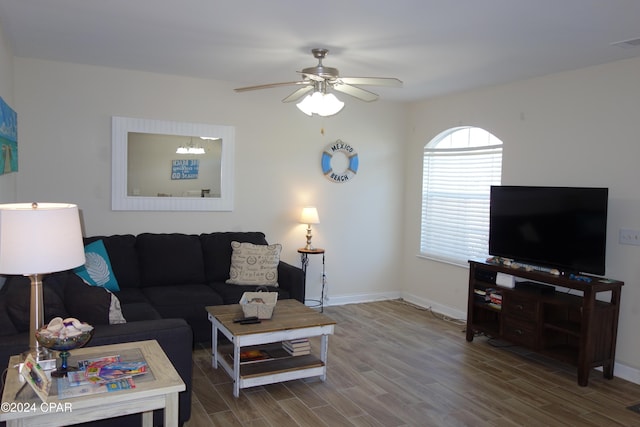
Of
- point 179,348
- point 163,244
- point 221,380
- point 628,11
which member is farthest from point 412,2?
point 163,244

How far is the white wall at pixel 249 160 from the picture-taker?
466cm

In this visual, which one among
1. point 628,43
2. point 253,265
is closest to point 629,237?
point 628,43

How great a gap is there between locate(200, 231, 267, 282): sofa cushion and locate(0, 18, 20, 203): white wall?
5.71ft

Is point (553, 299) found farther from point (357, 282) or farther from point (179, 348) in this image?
point (179, 348)

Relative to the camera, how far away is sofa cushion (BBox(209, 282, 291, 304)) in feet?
14.8

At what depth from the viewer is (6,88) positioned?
12.8 ft

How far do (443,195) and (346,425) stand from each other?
3469 millimetres

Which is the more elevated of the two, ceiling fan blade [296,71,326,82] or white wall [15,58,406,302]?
ceiling fan blade [296,71,326,82]

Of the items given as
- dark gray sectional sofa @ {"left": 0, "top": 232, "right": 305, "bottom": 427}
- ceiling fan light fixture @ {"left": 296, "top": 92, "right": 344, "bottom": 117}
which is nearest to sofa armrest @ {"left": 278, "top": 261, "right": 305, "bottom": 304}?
dark gray sectional sofa @ {"left": 0, "top": 232, "right": 305, "bottom": 427}

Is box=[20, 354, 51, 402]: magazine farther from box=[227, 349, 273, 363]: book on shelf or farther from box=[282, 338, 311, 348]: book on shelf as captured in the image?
box=[282, 338, 311, 348]: book on shelf

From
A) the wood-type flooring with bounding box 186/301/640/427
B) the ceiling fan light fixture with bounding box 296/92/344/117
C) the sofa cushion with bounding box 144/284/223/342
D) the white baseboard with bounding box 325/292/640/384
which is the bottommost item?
Result: the wood-type flooring with bounding box 186/301/640/427

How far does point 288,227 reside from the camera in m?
5.79

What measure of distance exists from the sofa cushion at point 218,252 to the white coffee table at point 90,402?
278 centimetres

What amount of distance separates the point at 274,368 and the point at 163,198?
92.1 inches
